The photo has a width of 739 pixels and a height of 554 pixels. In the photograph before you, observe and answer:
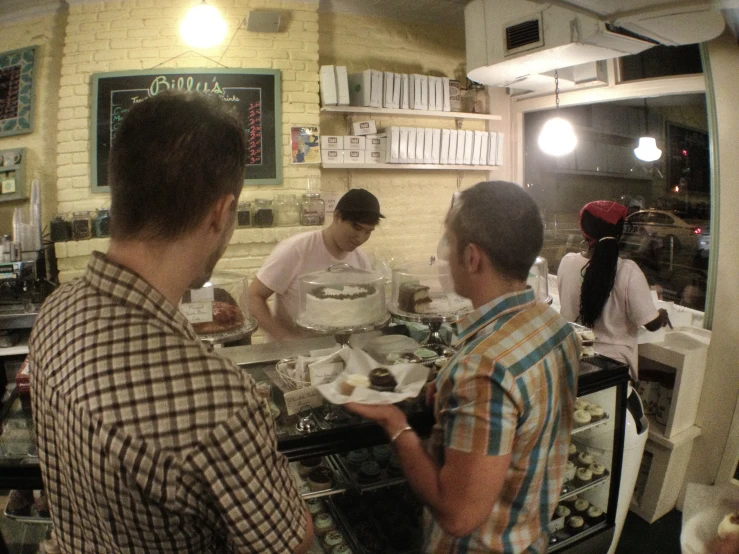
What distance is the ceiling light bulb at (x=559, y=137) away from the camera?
419 centimetres

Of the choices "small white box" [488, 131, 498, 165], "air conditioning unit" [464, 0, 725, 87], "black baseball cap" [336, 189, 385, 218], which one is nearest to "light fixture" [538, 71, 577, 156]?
"air conditioning unit" [464, 0, 725, 87]

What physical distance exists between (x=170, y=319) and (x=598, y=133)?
14.4 feet

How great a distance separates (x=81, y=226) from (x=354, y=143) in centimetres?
241

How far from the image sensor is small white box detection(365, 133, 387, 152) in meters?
4.63

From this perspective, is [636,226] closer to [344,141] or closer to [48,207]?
[344,141]

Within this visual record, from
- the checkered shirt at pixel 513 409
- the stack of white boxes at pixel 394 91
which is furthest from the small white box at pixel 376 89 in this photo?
the checkered shirt at pixel 513 409

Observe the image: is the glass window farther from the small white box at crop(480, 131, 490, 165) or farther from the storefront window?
the small white box at crop(480, 131, 490, 165)

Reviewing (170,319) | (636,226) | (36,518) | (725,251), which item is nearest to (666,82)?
(636,226)

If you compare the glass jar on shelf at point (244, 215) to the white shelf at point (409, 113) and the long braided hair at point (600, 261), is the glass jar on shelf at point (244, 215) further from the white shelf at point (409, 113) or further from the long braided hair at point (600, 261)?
the long braided hair at point (600, 261)

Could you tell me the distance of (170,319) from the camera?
91 cm

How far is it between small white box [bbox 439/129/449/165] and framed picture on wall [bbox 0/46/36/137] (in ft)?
11.9

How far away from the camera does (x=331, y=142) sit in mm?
4527

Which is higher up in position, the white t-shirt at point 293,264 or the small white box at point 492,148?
the small white box at point 492,148

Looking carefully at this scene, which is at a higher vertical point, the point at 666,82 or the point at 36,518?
the point at 666,82
